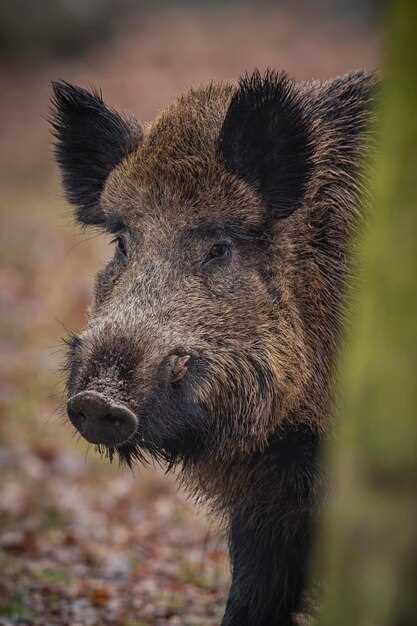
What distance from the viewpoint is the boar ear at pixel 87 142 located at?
4.86 meters

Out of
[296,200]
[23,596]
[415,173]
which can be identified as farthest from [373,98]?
[23,596]

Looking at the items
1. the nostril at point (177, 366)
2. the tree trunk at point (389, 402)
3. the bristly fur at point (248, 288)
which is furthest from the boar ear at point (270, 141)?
the tree trunk at point (389, 402)

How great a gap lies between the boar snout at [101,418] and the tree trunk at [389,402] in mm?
1476

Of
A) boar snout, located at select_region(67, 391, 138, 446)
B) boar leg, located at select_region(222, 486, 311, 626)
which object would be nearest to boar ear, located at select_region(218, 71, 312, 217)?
boar snout, located at select_region(67, 391, 138, 446)

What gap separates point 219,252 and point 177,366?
2.12 ft

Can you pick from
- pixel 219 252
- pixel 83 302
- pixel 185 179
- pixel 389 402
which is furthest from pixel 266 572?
pixel 83 302

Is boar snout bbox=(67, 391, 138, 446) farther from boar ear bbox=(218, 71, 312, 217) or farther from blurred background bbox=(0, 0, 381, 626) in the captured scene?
boar ear bbox=(218, 71, 312, 217)

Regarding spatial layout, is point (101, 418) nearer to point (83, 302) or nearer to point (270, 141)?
point (270, 141)

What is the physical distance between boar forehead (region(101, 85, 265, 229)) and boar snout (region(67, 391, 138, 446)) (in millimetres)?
978

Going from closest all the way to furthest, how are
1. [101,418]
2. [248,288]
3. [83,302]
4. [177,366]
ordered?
1. [101,418]
2. [177,366]
3. [248,288]
4. [83,302]

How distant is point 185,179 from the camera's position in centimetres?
436

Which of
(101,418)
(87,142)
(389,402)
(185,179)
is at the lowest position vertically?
(101,418)

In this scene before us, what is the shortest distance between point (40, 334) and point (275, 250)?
658cm

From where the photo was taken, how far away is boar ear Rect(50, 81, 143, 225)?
486 cm
